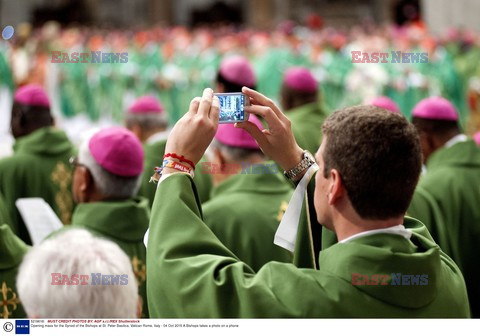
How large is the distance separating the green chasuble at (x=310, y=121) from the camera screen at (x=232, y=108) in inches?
131

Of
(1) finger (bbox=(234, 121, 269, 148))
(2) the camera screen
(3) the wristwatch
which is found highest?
(2) the camera screen

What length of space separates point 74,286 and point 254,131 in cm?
59

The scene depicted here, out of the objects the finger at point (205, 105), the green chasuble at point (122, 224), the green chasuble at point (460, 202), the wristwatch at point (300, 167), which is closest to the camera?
the finger at point (205, 105)

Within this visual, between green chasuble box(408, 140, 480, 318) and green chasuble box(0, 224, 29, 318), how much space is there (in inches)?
72.3

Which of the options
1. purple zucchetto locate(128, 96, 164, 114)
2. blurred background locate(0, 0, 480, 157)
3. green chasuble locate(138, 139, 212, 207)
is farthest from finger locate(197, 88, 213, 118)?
blurred background locate(0, 0, 480, 157)

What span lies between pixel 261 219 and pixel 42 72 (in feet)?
30.3

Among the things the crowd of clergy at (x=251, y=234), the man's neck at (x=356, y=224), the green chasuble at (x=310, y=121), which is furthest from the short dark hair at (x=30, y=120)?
the man's neck at (x=356, y=224)

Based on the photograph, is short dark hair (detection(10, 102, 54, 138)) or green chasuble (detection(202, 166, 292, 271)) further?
short dark hair (detection(10, 102, 54, 138))

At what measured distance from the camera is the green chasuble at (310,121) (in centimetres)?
554

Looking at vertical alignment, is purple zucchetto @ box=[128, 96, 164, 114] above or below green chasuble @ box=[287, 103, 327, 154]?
above

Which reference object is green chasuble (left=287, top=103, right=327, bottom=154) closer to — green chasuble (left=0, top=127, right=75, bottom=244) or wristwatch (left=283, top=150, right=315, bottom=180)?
green chasuble (left=0, top=127, right=75, bottom=244)

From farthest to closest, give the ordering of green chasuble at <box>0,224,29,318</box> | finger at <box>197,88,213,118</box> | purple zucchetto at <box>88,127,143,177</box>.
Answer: purple zucchetto at <box>88,127,143,177</box>
green chasuble at <box>0,224,29,318</box>
finger at <box>197,88,213,118</box>

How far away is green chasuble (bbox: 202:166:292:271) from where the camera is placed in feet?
10.5

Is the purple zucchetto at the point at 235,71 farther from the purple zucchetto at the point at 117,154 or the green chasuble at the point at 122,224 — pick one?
the green chasuble at the point at 122,224
